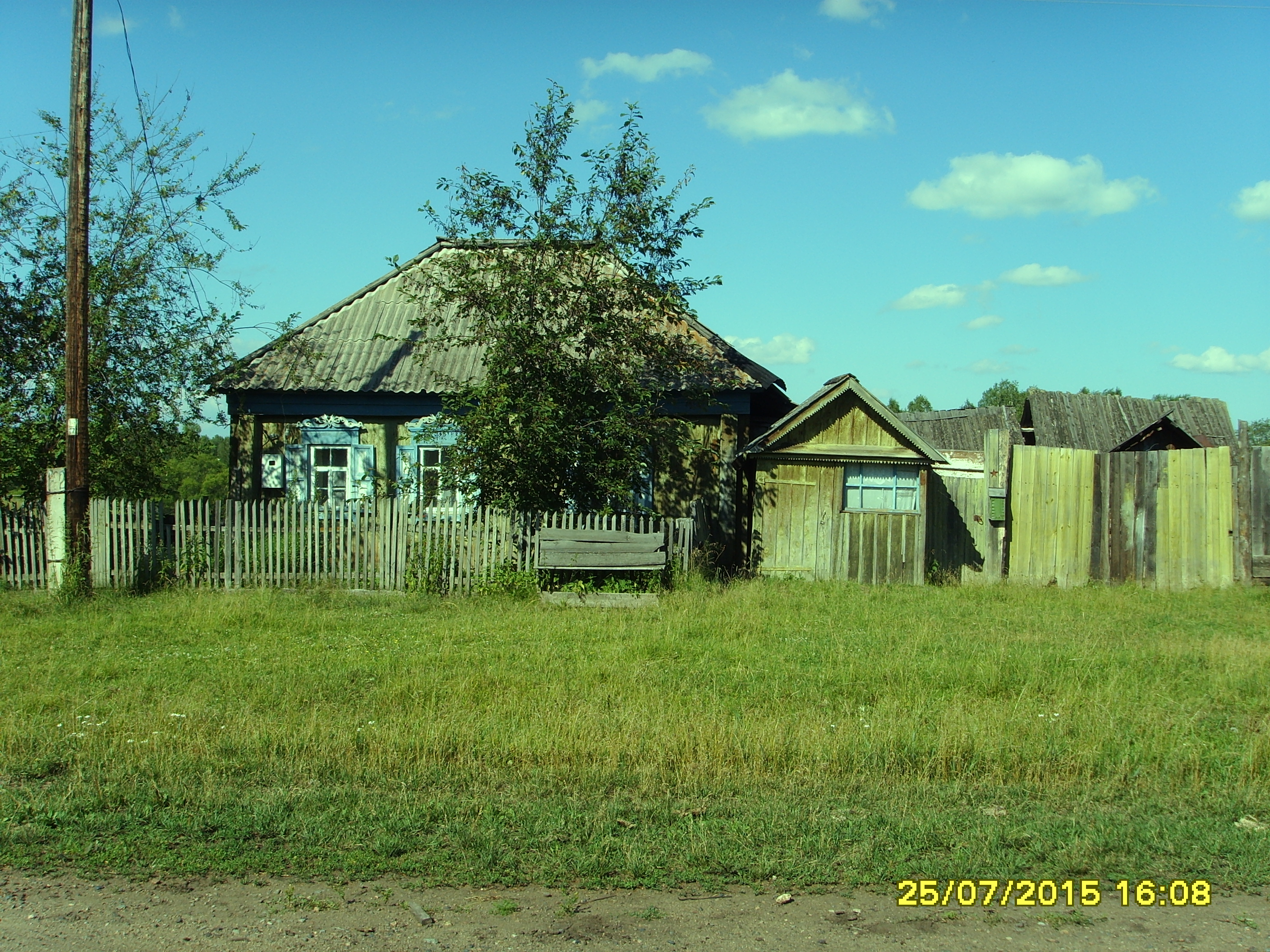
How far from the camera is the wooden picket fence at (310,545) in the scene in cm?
1294

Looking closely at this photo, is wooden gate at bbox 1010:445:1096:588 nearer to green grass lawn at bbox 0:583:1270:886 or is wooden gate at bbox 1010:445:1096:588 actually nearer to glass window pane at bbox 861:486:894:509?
glass window pane at bbox 861:486:894:509

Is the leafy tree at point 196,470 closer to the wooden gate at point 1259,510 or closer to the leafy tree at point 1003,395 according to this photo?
the wooden gate at point 1259,510

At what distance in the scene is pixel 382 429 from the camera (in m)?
17.2

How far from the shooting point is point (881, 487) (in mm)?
15234

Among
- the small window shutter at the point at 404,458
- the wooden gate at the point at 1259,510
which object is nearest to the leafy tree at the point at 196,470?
the small window shutter at the point at 404,458

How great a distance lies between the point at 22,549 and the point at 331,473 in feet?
16.5

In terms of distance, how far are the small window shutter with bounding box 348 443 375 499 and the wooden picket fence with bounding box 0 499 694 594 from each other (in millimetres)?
3694

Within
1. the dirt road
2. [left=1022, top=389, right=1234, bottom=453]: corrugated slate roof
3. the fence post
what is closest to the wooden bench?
the fence post

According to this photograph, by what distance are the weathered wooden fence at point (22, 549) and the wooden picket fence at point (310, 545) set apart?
28 millimetres

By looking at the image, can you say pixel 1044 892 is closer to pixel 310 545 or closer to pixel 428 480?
pixel 310 545

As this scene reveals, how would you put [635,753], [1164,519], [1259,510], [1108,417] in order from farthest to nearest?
[1108,417], [1164,519], [1259,510], [635,753]

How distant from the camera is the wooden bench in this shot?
12.7 meters

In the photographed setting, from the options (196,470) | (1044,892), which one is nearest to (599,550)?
(1044,892)

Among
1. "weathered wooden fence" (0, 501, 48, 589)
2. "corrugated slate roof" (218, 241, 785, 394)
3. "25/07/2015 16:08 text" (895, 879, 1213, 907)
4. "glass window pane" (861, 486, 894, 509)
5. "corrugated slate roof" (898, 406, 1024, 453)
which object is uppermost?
"corrugated slate roof" (218, 241, 785, 394)
